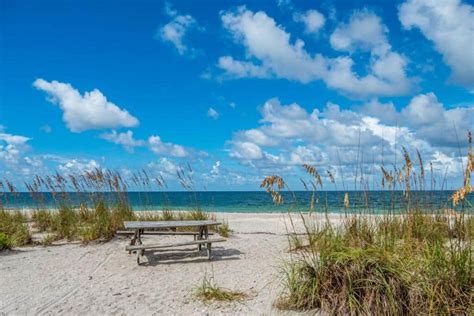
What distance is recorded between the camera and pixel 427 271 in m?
3.94

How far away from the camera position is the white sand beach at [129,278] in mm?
4699

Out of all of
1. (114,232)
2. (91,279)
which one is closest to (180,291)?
(91,279)

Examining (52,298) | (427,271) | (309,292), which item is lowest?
(52,298)

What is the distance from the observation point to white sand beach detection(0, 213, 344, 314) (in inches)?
185

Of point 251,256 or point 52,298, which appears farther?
point 251,256

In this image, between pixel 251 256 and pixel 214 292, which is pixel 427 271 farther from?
pixel 251 256

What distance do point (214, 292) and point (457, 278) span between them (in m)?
2.69

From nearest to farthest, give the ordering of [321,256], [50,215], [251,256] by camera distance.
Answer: [321,256] < [251,256] < [50,215]

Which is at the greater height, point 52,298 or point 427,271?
point 427,271

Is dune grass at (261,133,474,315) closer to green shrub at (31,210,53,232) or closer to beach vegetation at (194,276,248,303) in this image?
beach vegetation at (194,276,248,303)

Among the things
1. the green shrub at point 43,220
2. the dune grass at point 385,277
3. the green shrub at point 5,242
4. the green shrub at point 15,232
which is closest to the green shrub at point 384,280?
the dune grass at point 385,277

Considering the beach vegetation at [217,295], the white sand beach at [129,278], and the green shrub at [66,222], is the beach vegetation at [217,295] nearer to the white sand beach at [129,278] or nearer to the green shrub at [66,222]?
the white sand beach at [129,278]

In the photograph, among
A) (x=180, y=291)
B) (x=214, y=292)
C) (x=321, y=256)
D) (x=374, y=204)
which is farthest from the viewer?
(x=374, y=204)

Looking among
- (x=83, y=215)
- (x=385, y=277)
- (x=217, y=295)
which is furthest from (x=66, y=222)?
(x=385, y=277)
